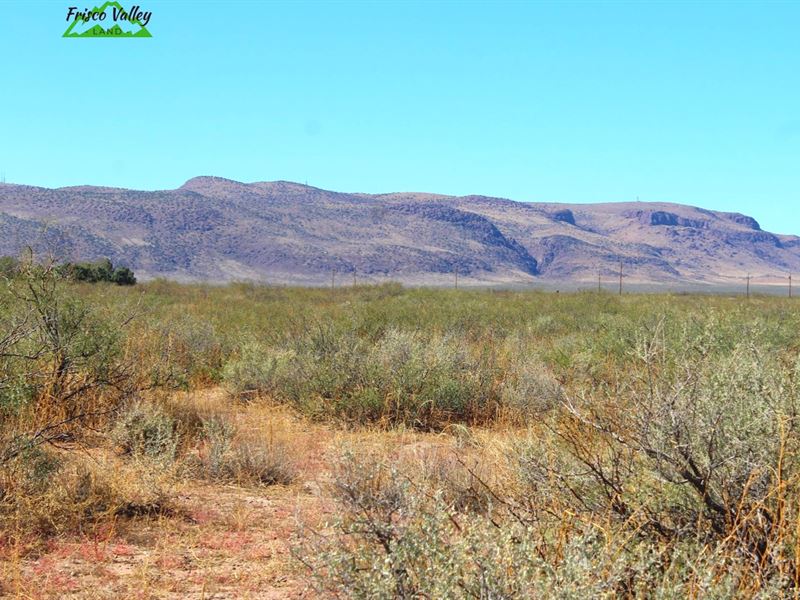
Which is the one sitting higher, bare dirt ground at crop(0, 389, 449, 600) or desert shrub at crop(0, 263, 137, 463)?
desert shrub at crop(0, 263, 137, 463)

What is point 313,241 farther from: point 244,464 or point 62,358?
point 244,464

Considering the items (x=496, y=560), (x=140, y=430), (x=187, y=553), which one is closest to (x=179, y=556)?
(x=187, y=553)

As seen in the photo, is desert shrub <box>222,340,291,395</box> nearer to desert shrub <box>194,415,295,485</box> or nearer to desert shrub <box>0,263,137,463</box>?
desert shrub <box>0,263,137,463</box>

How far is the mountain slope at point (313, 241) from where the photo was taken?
119 meters

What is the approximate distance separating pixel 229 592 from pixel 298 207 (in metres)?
155

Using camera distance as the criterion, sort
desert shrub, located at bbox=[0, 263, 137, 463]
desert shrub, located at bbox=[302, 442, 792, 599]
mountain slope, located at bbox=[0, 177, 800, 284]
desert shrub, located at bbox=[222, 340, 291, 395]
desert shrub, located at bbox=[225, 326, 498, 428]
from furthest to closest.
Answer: mountain slope, located at bbox=[0, 177, 800, 284] < desert shrub, located at bbox=[222, 340, 291, 395] < desert shrub, located at bbox=[225, 326, 498, 428] < desert shrub, located at bbox=[0, 263, 137, 463] < desert shrub, located at bbox=[302, 442, 792, 599]

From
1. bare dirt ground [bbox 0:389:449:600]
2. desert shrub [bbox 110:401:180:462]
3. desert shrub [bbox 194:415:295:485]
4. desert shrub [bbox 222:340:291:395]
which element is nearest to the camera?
bare dirt ground [bbox 0:389:449:600]

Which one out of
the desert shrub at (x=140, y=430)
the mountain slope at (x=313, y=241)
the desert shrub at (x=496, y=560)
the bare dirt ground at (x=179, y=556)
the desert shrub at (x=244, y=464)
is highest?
the mountain slope at (x=313, y=241)

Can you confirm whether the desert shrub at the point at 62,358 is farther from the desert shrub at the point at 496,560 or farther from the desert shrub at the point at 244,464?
the desert shrub at the point at 496,560

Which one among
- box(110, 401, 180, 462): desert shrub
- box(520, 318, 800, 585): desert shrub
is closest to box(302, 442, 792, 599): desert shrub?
box(520, 318, 800, 585): desert shrub

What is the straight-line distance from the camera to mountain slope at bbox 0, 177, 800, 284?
119 m

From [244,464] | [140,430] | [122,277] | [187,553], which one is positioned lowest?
[187,553]

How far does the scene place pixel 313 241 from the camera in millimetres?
137250

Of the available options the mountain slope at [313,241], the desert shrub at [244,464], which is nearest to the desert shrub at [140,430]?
the desert shrub at [244,464]
